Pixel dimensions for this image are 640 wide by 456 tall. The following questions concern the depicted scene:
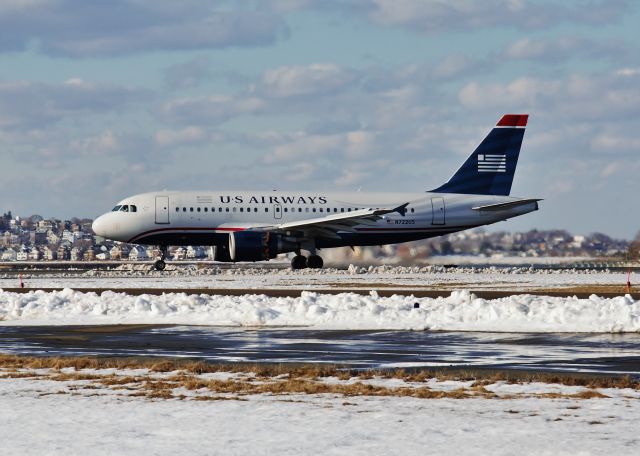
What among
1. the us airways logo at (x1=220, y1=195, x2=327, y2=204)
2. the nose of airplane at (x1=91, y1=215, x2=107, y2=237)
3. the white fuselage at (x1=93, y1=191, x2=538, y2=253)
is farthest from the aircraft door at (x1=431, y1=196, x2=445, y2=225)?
the nose of airplane at (x1=91, y1=215, x2=107, y2=237)

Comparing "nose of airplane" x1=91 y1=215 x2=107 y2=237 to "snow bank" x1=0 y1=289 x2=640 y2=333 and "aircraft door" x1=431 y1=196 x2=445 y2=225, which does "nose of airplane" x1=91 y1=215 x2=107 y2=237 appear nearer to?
"aircraft door" x1=431 y1=196 x2=445 y2=225

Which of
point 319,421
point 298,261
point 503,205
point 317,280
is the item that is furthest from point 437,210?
point 319,421

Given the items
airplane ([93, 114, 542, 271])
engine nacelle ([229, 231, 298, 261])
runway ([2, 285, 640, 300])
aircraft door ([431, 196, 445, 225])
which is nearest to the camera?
runway ([2, 285, 640, 300])

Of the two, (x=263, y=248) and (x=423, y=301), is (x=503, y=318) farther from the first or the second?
(x=263, y=248)

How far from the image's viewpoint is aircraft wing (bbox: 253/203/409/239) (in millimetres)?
53406

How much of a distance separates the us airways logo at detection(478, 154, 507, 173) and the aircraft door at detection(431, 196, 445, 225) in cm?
361

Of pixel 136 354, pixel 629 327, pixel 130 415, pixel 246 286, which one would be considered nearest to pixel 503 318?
pixel 629 327

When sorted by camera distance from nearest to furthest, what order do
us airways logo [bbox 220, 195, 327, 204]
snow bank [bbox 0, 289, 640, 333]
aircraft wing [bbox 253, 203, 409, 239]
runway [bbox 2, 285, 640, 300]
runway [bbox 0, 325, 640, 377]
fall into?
runway [bbox 0, 325, 640, 377]
snow bank [bbox 0, 289, 640, 333]
runway [bbox 2, 285, 640, 300]
aircraft wing [bbox 253, 203, 409, 239]
us airways logo [bbox 220, 195, 327, 204]

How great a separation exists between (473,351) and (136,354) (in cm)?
605

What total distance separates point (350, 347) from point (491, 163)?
136ft

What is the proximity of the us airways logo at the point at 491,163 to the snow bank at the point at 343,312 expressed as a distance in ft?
100

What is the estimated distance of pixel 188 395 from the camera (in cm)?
1395

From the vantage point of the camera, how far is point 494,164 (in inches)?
2377

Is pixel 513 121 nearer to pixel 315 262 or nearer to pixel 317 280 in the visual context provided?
pixel 315 262
